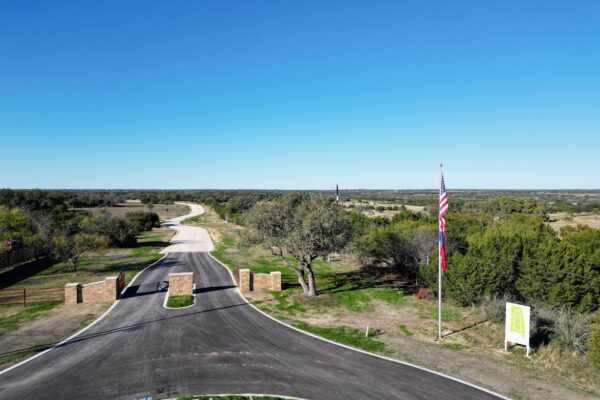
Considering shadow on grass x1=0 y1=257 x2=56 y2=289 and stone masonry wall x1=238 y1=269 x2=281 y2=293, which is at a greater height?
stone masonry wall x1=238 y1=269 x2=281 y2=293

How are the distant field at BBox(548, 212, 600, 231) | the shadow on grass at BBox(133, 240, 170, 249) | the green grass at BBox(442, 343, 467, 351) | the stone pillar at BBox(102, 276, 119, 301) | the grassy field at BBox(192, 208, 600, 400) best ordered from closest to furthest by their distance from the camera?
the grassy field at BBox(192, 208, 600, 400) < the green grass at BBox(442, 343, 467, 351) < the stone pillar at BBox(102, 276, 119, 301) < the shadow on grass at BBox(133, 240, 170, 249) < the distant field at BBox(548, 212, 600, 231)

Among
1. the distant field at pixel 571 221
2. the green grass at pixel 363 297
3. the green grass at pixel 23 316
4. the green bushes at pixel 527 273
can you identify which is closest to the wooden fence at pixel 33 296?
the green grass at pixel 23 316

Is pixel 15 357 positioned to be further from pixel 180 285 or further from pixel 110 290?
pixel 180 285

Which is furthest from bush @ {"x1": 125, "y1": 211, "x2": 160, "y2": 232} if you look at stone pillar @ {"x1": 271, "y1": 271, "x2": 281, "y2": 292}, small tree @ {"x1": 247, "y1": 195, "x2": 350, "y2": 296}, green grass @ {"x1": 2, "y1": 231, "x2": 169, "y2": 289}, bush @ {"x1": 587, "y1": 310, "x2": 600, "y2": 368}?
bush @ {"x1": 587, "y1": 310, "x2": 600, "y2": 368}

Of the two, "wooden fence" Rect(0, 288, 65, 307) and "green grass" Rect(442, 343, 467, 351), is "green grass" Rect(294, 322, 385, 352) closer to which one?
"green grass" Rect(442, 343, 467, 351)

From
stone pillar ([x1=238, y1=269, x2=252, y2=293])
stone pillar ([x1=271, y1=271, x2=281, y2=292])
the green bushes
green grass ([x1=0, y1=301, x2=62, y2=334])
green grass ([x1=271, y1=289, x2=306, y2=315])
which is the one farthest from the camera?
stone pillar ([x1=271, y1=271, x2=281, y2=292])

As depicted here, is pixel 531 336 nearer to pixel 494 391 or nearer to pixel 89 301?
pixel 494 391

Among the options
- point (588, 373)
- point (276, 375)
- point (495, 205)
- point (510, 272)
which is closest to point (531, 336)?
→ point (588, 373)
